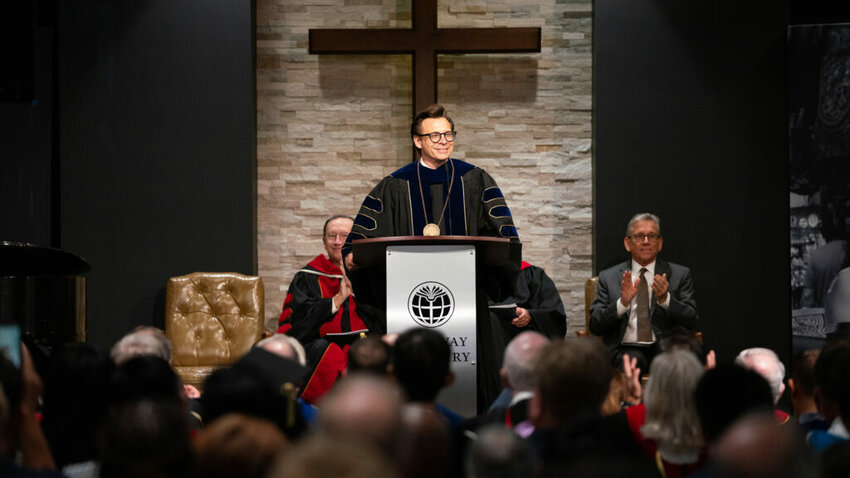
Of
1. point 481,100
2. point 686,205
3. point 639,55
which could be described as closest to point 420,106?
point 481,100

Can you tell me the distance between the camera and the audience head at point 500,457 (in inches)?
65.9

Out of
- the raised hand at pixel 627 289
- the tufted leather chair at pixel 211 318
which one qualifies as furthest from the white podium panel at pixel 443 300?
the tufted leather chair at pixel 211 318

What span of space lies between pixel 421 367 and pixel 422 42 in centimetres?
432

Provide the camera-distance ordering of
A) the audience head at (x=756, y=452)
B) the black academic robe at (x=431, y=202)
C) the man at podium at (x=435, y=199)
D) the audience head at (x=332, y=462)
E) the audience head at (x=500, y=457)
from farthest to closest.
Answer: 1. the black academic robe at (x=431, y=202)
2. the man at podium at (x=435, y=199)
3. the audience head at (x=500, y=457)
4. the audience head at (x=756, y=452)
5. the audience head at (x=332, y=462)

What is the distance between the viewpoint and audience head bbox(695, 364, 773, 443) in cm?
223

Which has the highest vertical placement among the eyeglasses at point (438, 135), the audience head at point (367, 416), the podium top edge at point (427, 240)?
the eyeglasses at point (438, 135)

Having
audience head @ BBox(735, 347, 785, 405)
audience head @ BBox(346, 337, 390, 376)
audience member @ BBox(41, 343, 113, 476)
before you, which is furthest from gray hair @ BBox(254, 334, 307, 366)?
audience head @ BBox(735, 347, 785, 405)

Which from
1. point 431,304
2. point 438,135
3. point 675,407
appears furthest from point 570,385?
point 438,135

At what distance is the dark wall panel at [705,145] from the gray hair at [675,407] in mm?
3914

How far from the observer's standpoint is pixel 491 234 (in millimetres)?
5070

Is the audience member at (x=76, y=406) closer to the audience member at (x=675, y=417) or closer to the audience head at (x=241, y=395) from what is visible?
the audience head at (x=241, y=395)

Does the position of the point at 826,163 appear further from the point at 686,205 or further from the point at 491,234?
the point at 491,234

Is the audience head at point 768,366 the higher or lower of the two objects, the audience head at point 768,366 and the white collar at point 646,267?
the lower

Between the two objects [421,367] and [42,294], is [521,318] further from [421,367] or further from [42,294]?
[421,367]
